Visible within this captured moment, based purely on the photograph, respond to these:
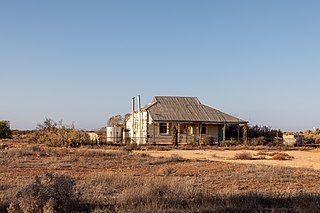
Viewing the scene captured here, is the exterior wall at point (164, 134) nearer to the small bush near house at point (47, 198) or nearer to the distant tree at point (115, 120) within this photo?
the distant tree at point (115, 120)

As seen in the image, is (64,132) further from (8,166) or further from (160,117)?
(8,166)

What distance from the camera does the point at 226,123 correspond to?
48.8 m

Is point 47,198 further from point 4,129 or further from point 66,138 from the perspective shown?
point 4,129

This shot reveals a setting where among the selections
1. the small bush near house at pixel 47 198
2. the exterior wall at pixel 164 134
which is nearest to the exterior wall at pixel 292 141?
the exterior wall at pixel 164 134

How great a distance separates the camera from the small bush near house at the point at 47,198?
8016mm

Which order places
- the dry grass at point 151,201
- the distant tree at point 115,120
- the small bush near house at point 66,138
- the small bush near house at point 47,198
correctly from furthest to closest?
the distant tree at point 115,120 → the small bush near house at point 66,138 → the dry grass at point 151,201 → the small bush near house at point 47,198

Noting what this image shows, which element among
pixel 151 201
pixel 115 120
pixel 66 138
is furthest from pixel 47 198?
pixel 115 120

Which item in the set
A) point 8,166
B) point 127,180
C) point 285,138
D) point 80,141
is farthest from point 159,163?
point 285,138

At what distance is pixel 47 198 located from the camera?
28.2 ft

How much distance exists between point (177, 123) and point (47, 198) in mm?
39342

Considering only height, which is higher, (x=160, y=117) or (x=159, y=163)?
(x=160, y=117)

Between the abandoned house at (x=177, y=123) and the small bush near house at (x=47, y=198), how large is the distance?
36966 mm

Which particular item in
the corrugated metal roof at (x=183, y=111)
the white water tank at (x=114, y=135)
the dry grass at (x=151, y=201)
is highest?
the corrugated metal roof at (x=183, y=111)

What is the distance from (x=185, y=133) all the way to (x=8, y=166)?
101 ft
